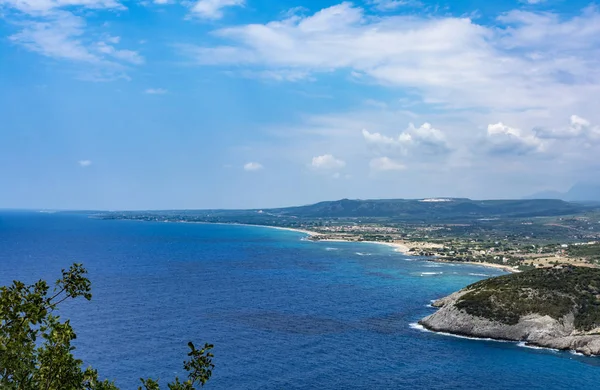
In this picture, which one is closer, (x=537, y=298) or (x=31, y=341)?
(x=31, y=341)

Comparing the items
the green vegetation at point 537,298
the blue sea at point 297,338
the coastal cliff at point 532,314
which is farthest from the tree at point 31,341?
the green vegetation at point 537,298

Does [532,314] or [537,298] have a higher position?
[537,298]

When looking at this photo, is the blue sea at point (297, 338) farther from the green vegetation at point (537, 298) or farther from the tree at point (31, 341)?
the tree at point (31, 341)

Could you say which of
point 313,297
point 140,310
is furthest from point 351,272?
point 140,310

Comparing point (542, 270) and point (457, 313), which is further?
point (542, 270)

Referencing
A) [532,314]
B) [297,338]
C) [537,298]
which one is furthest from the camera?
[537,298]

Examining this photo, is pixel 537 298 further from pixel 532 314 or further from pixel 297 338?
pixel 297 338

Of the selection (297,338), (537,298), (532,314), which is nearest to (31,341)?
(297,338)

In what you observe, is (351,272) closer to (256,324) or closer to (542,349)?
(256,324)
